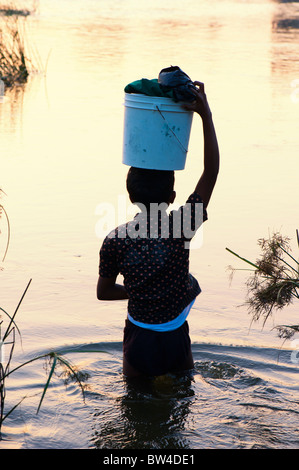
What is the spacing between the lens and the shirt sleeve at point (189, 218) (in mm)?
3059

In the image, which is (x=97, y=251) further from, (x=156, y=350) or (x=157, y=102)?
(x=157, y=102)

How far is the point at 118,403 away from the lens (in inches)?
132

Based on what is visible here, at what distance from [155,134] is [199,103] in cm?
26

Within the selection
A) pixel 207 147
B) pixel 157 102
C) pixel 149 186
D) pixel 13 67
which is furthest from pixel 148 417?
pixel 13 67

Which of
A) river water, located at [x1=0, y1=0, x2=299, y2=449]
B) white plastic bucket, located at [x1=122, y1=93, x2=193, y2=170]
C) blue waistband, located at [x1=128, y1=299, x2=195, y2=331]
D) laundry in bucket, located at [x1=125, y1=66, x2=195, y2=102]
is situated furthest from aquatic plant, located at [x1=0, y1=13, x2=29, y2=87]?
blue waistband, located at [x1=128, y1=299, x2=195, y2=331]

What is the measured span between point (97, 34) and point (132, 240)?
52.1ft

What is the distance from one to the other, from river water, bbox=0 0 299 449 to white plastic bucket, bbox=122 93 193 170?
0.96m

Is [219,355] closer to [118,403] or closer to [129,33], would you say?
[118,403]

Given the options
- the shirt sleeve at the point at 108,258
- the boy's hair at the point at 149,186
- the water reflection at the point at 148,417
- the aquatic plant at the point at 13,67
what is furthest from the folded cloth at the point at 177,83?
the aquatic plant at the point at 13,67

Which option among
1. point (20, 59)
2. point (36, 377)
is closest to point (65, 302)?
point (36, 377)

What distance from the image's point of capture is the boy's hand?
9.78 feet

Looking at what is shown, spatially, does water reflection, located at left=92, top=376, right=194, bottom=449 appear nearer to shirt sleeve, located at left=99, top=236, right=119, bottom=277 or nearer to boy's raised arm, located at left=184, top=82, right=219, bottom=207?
shirt sleeve, located at left=99, top=236, right=119, bottom=277

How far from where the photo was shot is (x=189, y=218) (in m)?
3.06

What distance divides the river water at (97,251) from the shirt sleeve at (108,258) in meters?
0.56
